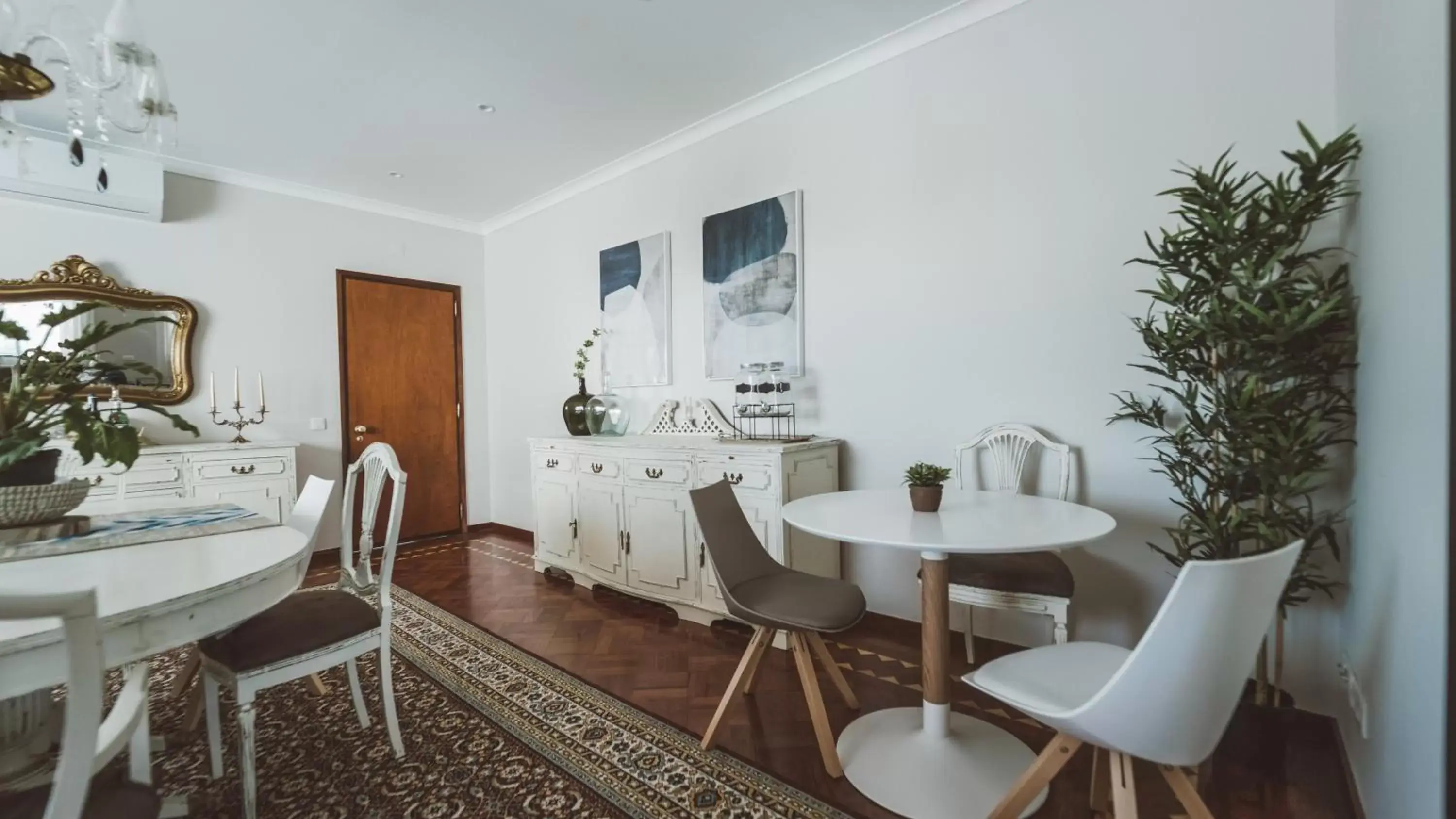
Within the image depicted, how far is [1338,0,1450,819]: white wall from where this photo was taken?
102 cm

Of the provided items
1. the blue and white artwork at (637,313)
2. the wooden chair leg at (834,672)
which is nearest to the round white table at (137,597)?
the wooden chair leg at (834,672)

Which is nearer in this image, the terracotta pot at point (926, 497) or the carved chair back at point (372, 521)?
the terracotta pot at point (926, 497)

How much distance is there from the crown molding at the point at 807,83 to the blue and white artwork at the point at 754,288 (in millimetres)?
526

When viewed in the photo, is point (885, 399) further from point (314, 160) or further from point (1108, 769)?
point (314, 160)

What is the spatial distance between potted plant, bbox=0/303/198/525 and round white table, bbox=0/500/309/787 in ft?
0.86

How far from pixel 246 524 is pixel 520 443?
3.22m

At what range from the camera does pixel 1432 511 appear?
104 cm

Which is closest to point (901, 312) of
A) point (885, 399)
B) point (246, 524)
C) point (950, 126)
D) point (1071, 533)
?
point (885, 399)

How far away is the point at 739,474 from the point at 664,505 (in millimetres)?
519

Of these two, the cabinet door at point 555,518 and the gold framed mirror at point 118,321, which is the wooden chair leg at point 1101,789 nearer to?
the cabinet door at point 555,518

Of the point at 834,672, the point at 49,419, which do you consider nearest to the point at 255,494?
the point at 49,419

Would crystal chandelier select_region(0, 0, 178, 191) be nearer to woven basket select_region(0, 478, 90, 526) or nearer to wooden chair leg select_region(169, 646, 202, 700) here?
woven basket select_region(0, 478, 90, 526)

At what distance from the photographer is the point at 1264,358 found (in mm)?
1661

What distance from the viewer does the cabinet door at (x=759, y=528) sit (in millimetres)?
2607
